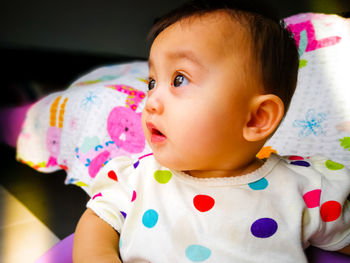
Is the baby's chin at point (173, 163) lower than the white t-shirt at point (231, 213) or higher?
higher

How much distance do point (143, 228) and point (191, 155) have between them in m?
0.15

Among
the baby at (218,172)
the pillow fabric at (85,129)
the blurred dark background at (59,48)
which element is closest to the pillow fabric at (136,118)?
the pillow fabric at (85,129)

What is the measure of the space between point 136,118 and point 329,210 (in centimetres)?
74

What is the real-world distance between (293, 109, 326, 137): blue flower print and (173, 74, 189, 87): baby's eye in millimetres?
536

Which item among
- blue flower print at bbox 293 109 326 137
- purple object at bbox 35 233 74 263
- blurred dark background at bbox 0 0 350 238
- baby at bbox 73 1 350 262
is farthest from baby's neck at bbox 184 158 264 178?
blurred dark background at bbox 0 0 350 238

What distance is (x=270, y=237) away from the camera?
482 mm

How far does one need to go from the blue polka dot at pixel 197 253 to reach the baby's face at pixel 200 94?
0.41 ft

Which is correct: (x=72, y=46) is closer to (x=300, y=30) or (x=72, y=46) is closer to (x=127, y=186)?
(x=300, y=30)

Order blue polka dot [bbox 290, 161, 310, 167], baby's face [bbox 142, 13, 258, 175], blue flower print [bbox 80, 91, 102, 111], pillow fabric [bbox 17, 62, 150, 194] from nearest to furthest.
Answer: baby's face [bbox 142, 13, 258, 175], blue polka dot [bbox 290, 161, 310, 167], pillow fabric [bbox 17, 62, 150, 194], blue flower print [bbox 80, 91, 102, 111]

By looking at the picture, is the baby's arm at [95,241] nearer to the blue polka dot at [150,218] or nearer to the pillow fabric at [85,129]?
the blue polka dot at [150,218]

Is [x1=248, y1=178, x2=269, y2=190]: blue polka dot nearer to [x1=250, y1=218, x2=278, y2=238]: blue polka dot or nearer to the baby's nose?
[x1=250, y1=218, x2=278, y2=238]: blue polka dot

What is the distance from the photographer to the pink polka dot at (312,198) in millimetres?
512

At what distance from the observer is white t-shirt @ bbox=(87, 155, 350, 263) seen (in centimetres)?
48

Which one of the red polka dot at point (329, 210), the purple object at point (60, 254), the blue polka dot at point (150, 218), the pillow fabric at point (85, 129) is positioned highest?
the red polka dot at point (329, 210)
